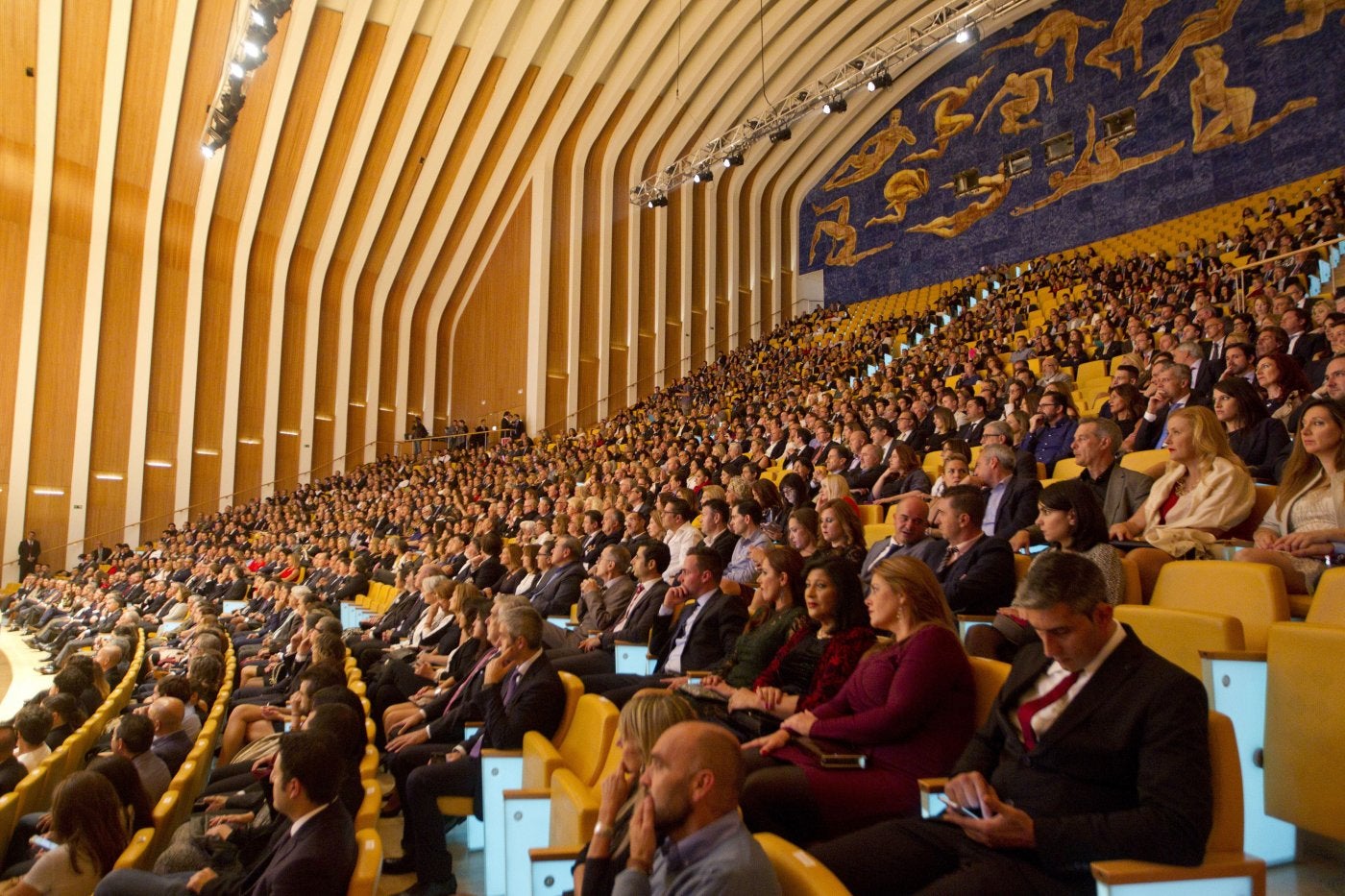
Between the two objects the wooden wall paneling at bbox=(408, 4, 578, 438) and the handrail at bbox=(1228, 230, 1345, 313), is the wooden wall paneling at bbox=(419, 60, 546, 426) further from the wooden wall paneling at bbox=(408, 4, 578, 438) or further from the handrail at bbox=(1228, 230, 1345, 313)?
the handrail at bbox=(1228, 230, 1345, 313)

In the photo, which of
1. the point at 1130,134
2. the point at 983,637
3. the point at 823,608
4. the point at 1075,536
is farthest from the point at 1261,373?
the point at 1130,134

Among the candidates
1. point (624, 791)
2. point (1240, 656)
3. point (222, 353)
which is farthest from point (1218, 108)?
point (222, 353)

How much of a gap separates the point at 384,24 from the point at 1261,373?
12690mm

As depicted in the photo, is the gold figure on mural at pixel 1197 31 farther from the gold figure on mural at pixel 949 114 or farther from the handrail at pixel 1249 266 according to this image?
the handrail at pixel 1249 266

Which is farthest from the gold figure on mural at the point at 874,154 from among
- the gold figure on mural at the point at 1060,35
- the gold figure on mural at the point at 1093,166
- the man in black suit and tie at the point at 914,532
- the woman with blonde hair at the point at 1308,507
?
the woman with blonde hair at the point at 1308,507

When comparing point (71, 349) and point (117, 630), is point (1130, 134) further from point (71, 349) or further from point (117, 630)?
point (71, 349)

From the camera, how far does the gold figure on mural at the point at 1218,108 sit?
12492 mm

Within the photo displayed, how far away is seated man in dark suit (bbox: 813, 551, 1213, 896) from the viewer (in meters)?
1.38

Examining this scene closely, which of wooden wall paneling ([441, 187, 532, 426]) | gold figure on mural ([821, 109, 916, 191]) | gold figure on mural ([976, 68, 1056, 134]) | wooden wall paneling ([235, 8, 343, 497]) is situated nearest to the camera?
gold figure on mural ([976, 68, 1056, 134])

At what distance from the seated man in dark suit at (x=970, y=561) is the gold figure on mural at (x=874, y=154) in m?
15.9

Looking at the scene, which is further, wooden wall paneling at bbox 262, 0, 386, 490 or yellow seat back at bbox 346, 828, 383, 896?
wooden wall paneling at bbox 262, 0, 386, 490

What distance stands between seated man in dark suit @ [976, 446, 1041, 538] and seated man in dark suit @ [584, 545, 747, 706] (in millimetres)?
1073

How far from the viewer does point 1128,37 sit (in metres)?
13.8

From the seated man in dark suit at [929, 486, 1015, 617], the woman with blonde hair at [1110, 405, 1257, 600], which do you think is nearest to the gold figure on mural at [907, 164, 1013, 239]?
the woman with blonde hair at [1110, 405, 1257, 600]
